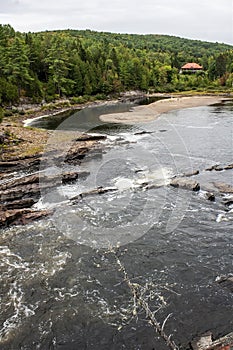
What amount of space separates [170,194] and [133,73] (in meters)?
107

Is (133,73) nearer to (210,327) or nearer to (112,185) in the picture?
(112,185)

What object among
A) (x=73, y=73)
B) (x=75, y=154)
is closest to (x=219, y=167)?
(x=75, y=154)

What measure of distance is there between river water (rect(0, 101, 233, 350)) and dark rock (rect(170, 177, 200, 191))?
80 centimetres

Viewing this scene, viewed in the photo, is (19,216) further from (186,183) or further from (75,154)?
(75,154)

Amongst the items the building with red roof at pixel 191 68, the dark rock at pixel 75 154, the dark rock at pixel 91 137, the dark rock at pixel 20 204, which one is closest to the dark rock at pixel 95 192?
the dark rock at pixel 20 204

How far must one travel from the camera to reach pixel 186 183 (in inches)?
1270

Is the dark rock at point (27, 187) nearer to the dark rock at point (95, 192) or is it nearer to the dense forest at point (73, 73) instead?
the dark rock at point (95, 192)

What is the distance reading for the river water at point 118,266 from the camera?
604 inches

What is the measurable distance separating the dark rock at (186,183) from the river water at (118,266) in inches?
31.4

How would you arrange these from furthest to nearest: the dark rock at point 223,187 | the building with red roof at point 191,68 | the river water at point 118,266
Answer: the building with red roof at point 191,68 → the dark rock at point 223,187 → the river water at point 118,266

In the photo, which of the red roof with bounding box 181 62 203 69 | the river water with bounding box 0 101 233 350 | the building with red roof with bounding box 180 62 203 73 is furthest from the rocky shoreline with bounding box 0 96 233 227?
the red roof with bounding box 181 62 203 69

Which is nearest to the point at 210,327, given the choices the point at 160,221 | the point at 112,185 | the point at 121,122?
the point at 160,221

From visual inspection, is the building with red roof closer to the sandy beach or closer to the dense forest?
the dense forest

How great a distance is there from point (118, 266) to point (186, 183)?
47.9ft
